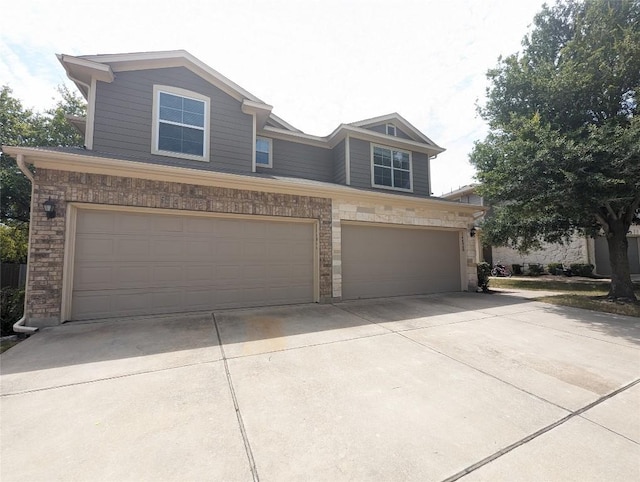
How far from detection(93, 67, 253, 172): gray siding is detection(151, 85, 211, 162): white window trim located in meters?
0.09

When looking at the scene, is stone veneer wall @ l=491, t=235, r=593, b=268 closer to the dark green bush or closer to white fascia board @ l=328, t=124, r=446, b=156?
white fascia board @ l=328, t=124, r=446, b=156

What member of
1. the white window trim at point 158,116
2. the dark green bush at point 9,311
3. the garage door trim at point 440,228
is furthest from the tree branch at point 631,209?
the dark green bush at point 9,311

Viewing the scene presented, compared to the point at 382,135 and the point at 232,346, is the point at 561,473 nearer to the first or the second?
the point at 232,346

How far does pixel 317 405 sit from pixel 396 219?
22.8 feet

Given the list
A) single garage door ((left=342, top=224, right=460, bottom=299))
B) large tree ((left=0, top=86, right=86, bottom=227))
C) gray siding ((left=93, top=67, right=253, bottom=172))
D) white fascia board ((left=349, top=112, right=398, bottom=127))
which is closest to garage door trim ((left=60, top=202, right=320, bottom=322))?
gray siding ((left=93, top=67, right=253, bottom=172))

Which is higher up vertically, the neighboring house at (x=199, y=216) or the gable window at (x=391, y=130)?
the gable window at (x=391, y=130)

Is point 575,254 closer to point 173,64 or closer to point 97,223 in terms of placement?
point 173,64

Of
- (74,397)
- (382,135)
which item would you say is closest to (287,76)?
(382,135)

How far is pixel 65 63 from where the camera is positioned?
677 cm

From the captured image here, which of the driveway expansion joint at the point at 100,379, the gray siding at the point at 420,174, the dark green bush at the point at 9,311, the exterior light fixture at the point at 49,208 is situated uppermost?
the gray siding at the point at 420,174

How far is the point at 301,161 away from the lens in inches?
426

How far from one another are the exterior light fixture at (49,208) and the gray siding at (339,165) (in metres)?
8.06

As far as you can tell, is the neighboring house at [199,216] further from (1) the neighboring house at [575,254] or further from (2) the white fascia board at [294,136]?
(1) the neighboring house at [575,254]

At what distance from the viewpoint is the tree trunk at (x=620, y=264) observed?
8.53 metres
